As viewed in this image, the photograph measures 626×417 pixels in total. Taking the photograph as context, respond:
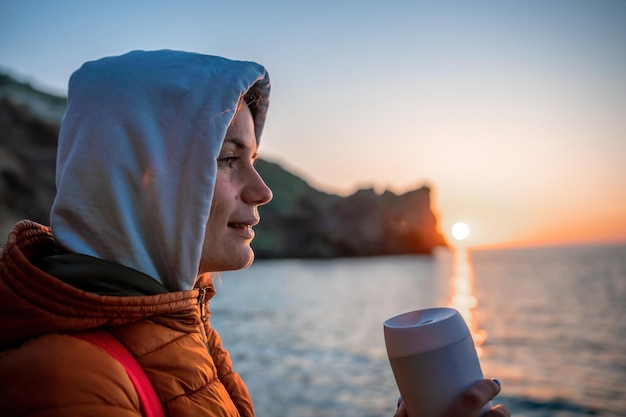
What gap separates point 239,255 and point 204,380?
0.50m

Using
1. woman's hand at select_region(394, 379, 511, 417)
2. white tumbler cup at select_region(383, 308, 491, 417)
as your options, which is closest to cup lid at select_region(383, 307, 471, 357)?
white tumbler cup at select_region(383, 308, 491, 417)

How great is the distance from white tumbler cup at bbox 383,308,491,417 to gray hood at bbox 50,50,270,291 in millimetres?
684

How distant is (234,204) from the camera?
1.81 meters

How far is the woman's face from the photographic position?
5.83 ft

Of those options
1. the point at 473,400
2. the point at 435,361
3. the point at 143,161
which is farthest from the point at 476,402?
the point at 143,161

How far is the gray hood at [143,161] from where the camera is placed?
1.46 metres

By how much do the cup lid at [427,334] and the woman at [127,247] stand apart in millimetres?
166

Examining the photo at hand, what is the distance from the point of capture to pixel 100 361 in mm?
1174

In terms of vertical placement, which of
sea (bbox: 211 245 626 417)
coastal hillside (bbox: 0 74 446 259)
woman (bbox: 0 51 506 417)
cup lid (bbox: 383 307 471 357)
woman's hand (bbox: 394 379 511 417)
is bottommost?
coastal hillside (bbox: 0 74 446 259)

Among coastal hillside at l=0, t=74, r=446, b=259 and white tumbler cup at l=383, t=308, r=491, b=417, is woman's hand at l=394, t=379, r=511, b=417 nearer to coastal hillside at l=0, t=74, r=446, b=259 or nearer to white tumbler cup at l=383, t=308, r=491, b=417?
white tumbler cup at l=383, t=308, r=491, b=417

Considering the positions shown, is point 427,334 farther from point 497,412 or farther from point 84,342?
point 84,342

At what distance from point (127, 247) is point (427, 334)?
0.88m

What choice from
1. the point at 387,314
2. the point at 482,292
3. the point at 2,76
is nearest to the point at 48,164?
the point at 387,314

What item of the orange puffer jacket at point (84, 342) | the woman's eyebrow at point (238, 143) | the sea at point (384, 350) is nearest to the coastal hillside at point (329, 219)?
the sea at point (384, 350)
